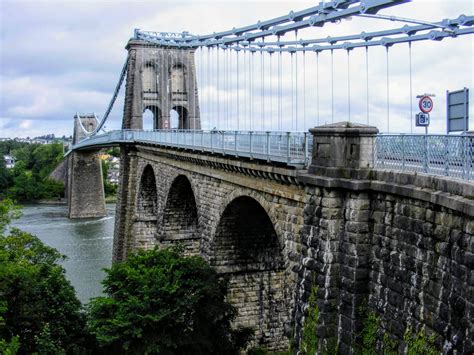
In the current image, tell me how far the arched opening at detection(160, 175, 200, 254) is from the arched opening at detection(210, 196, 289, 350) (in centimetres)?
495

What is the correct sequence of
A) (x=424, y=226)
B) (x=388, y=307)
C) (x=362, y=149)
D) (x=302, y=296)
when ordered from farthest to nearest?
(x=302, y=296) → (x=362, y=149) → (x=388, y=307) → (x=424, y=226)

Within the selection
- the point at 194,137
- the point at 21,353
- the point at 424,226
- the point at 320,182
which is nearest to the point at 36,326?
the point at 21,353

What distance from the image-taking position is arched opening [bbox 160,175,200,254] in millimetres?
22484

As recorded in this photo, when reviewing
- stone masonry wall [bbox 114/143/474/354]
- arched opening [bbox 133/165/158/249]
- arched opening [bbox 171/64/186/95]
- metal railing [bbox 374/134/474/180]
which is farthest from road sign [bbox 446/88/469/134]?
arched opening [bbox 171/64/186/95]

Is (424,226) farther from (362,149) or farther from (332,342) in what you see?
(332,342)

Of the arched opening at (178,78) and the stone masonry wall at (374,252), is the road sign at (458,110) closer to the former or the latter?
the stone masonry wall at (374,252)

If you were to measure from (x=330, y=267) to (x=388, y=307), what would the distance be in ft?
3.81

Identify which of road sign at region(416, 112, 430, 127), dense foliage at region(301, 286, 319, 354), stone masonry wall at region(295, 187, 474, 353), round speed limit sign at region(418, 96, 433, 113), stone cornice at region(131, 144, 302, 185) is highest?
round speed limit sign at region(418, 96, 433, 113)

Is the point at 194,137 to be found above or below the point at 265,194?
above

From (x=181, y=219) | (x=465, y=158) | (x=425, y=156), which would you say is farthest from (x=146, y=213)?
(x=465, y=158)

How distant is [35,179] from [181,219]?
171ft

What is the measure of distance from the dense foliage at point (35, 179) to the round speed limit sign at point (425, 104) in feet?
197

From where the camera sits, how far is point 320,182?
9422 mm

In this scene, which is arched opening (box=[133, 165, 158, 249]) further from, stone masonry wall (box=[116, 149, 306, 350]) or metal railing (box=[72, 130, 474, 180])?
metal railing (box=[72, 130, 474, 180])
